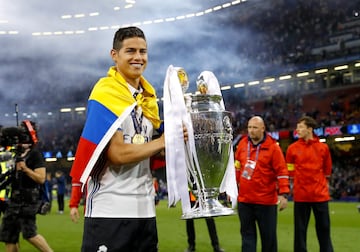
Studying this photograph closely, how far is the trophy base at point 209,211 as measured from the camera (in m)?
2.72

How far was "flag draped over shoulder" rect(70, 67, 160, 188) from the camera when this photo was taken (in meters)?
2.74

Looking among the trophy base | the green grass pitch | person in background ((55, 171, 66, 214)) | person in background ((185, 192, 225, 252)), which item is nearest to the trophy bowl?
the trophy base

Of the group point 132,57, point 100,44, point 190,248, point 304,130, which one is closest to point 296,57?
point 100,44

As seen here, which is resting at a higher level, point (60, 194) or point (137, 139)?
point (137, 139)

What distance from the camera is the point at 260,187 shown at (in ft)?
20.4

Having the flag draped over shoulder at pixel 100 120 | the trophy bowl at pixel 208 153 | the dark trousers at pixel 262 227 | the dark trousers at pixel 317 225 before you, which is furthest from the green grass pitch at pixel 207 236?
the flag draped over shoulder at pixel 100 120

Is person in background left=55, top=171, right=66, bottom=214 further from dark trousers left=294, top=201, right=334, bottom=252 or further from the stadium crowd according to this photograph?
the stadium crowd

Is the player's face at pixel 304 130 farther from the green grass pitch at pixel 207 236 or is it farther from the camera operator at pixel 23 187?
the camera operator at pixel 23 187

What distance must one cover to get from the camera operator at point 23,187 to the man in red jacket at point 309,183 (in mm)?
3232

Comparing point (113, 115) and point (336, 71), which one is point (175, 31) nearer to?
point (336, 71)

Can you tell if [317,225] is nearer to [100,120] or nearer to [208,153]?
[208,153]

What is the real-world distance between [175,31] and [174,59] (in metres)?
10.4

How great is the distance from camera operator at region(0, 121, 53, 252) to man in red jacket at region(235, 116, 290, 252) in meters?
2.39

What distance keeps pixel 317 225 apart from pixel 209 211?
4455 mm
